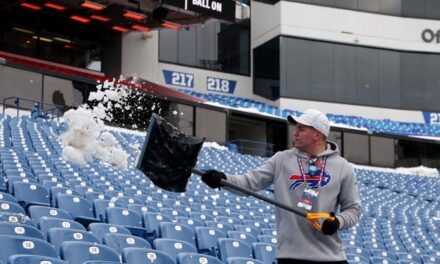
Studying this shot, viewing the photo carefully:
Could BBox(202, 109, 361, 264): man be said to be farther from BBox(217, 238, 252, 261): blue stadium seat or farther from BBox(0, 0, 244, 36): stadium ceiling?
BBox(0, 0, 244, 36): stadium ceiling

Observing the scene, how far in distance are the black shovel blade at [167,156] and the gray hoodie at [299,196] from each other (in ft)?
0.98

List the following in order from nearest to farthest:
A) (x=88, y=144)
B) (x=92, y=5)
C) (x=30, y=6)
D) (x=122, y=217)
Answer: (x=88, y=144), (x=122, y=217), (x=92, y=5), (x=30, y=6)

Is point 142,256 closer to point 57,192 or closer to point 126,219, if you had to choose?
point 126,219

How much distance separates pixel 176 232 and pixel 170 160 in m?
3.57

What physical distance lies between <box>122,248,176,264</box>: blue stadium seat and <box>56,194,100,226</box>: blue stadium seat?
7.68 feet

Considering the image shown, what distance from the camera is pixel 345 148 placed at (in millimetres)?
26234

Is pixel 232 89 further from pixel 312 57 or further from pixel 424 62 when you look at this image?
pixel 424 62

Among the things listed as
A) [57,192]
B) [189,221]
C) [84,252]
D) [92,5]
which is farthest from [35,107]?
[84,252]

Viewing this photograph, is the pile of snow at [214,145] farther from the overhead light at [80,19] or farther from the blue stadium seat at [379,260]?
the blue stadium seat at [379,260]

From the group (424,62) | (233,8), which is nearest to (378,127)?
(424,62)

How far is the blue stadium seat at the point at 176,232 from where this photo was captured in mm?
7381

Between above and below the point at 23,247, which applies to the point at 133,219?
below

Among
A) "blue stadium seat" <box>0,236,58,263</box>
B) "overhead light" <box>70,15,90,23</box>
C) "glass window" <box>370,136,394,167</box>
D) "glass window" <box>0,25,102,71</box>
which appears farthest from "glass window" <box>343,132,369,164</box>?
"blue stadium seat" <box>0,236,58,263</box>

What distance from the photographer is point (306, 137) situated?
4266 mm
